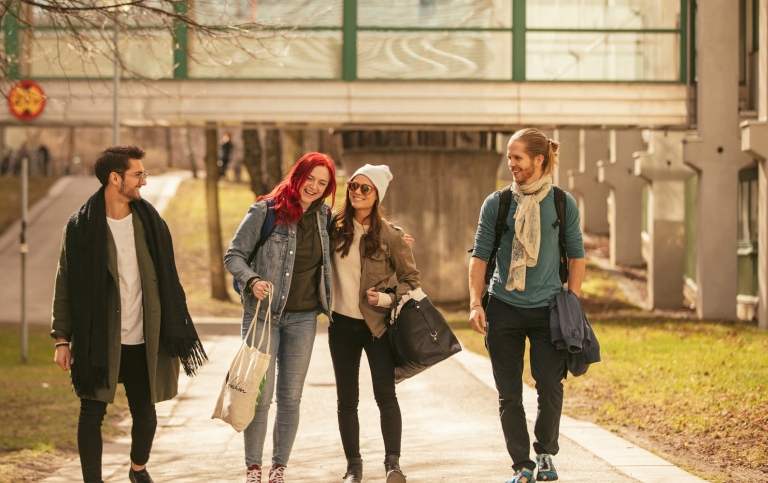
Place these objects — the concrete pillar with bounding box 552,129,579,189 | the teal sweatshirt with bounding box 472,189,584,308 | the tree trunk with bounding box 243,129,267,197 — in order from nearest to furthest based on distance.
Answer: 1. the teal sweatshirt with bounding box 472,189,584,308
2. the tree trunk with bounding box 243,129,267,197
3. the concrete pillar with bounding box 552,129,579,189

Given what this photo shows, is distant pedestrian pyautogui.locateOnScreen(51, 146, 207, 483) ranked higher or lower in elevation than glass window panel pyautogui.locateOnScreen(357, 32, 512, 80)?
lower

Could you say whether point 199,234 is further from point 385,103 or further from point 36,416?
point 36,416

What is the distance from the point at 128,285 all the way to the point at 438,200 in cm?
1877

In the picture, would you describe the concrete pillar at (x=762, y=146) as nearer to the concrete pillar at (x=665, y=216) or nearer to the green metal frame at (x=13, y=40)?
the concrete pillar at (x=665, y=216)

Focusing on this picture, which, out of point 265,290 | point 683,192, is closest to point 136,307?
point 265,290

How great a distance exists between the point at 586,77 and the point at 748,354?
8.82 meters

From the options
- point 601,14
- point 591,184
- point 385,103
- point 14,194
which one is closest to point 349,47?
point 385,103

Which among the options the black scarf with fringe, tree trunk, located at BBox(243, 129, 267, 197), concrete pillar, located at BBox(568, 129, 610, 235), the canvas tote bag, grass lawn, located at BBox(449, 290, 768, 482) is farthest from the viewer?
concrete pillar, located at BBox(568, 129, 610, 235)

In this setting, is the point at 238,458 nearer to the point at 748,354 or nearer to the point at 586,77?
the point at 748,354

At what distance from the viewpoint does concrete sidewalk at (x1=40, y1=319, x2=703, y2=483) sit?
7.73 m

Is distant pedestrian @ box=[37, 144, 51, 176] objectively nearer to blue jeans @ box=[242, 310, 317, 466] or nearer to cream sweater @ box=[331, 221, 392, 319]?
cream sweater @ box=[331, 221, 392, 319]

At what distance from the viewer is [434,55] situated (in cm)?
2092

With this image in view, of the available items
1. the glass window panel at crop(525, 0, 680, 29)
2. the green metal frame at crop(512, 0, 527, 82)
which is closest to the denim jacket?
the green metal frame at crop(512, 0, 527, 82)

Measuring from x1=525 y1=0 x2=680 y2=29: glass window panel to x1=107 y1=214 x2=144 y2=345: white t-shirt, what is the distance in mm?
15301
